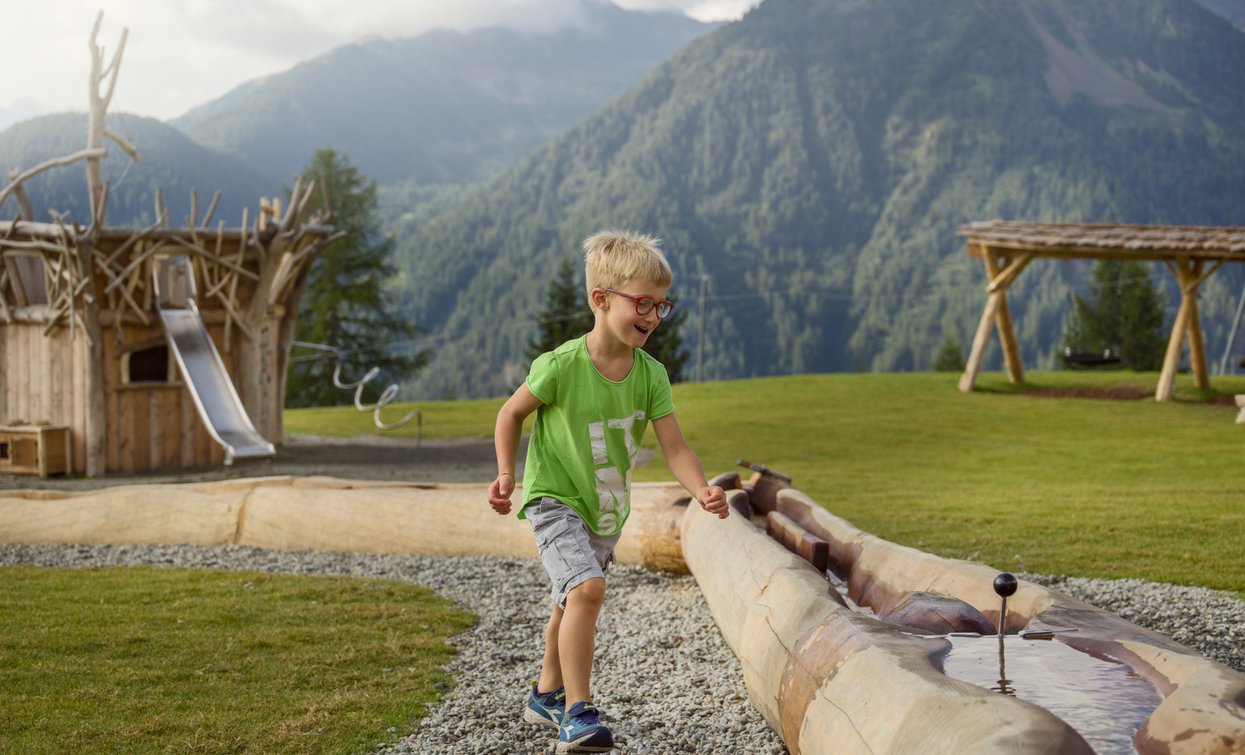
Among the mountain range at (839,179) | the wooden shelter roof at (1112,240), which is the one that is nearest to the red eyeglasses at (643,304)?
the wooden shelter roof at (1112,240)

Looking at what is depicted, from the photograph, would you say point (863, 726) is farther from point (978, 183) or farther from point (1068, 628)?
point (978, 183)

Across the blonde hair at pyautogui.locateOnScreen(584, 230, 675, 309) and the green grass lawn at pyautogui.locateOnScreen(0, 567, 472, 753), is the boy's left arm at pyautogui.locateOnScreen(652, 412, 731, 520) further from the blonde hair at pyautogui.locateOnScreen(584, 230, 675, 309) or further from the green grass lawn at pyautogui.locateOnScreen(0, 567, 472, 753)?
the green grass lawn at pyautogui.locateOnScreen(0, 567, 472, 753)

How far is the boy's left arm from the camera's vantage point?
4023 mm

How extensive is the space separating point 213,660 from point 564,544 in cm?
228

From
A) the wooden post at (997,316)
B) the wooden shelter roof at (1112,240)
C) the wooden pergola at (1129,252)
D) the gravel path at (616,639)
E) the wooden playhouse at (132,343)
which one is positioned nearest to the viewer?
the gravel path at (616,639)

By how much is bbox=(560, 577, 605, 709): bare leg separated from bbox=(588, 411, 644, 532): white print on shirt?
31 centimetres

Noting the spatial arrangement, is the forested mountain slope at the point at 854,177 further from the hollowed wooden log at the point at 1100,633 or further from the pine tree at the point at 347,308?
the hollowed wooden log at the point at 1100,633

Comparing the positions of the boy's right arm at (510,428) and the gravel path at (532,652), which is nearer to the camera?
the boy's right arm at (510,428)

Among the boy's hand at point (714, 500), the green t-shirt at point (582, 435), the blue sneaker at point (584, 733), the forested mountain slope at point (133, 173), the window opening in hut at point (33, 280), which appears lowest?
the blue sneaker at point (584, 733)

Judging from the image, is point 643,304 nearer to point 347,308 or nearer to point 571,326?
point 571,326

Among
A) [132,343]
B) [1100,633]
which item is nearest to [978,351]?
[132,343]

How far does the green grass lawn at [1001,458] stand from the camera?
8.27m

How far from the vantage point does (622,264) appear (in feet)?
13.4

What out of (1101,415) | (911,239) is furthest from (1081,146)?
(1101,415)
